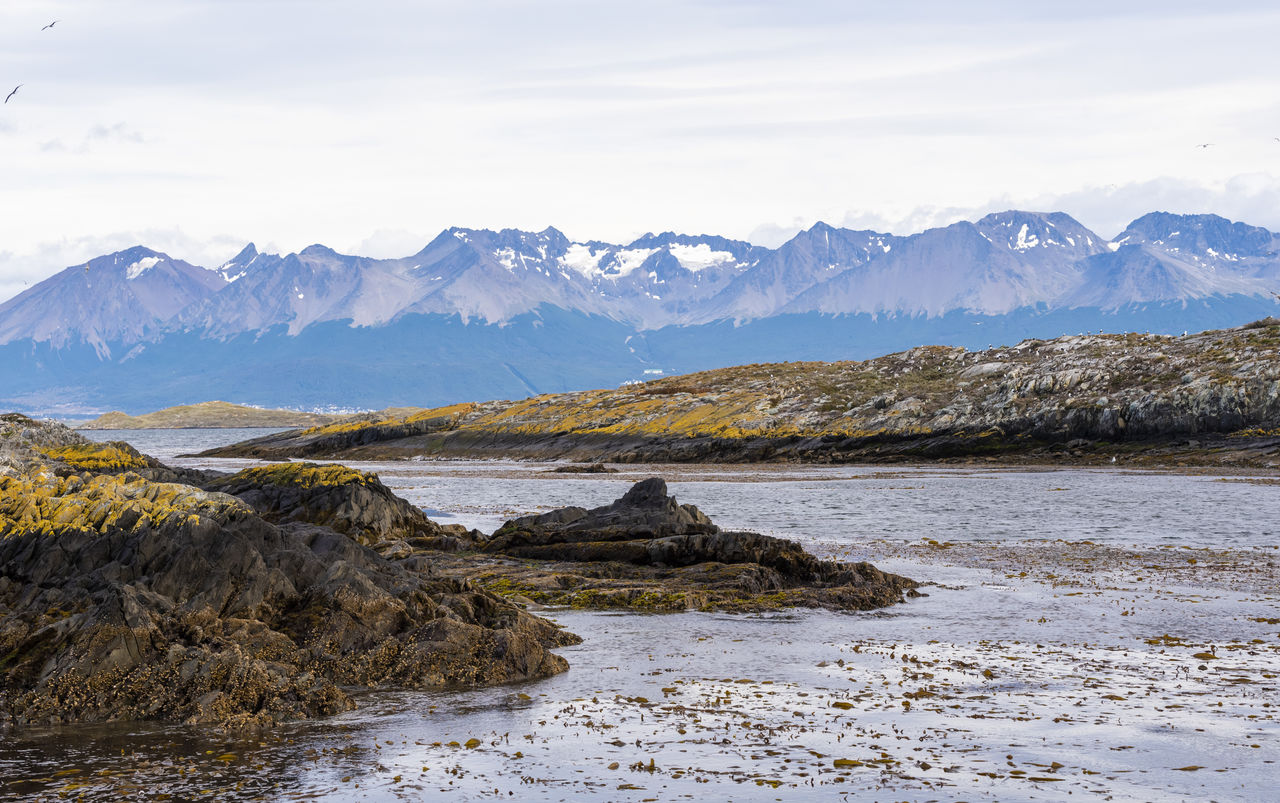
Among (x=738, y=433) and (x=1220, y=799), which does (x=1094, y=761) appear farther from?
(x=738, y=433)

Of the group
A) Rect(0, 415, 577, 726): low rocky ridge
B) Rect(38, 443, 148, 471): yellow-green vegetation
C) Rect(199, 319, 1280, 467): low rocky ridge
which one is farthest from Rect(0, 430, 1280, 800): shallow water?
Rect(199, 319, 1280, 467): low rocky ridge

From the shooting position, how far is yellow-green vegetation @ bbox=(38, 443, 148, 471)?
148ft

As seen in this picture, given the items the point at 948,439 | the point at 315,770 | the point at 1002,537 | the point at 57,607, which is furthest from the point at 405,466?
the point at 315,770

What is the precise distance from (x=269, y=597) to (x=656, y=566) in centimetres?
1354

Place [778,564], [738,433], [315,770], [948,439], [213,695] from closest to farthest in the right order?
1. [315,770]
2. [213,695]
3. [778,564]
4. [948,439]
5. [738,433]

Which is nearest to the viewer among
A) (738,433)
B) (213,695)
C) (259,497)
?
(213,695)

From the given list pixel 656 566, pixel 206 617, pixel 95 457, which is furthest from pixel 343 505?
pixel 206 617

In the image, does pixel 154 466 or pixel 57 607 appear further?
pixel 154 466

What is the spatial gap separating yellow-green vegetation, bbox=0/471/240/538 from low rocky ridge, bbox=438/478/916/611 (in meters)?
8.66

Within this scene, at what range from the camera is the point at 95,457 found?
46344 mm

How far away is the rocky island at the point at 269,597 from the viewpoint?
17.8m

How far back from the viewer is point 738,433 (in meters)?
106

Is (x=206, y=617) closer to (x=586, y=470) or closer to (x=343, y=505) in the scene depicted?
(x=343, y=505)

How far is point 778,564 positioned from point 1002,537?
1533cm
